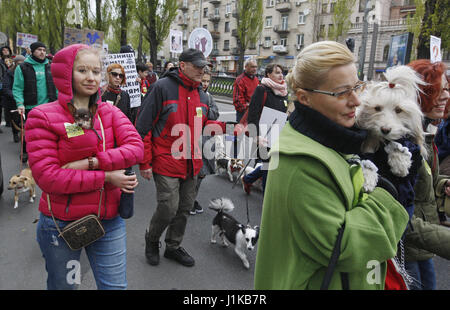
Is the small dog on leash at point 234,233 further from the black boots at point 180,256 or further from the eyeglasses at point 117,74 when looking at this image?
the eyeglasses at point 117,74

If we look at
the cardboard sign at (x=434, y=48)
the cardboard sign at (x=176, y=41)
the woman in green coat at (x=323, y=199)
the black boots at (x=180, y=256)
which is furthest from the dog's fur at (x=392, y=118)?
the cardboard sign at (x=176, y=41)

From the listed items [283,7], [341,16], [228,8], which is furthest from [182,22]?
[341,16]

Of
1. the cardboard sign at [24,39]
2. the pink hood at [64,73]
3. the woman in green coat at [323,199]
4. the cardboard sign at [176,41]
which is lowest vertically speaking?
the woman in green coat at [323,199]

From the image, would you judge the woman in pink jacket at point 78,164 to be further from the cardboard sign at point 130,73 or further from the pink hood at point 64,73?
the cardboard sign at point 130,73

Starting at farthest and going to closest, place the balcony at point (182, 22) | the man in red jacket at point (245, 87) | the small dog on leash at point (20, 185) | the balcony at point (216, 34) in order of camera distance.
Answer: the balcony at point (182, 22)
the balcony at point (216, 34)
the man in red jacket at point (245, 87)
the small dog on leash at point (20, 185)

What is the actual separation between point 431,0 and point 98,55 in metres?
12.6

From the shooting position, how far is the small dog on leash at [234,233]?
3.46 metres

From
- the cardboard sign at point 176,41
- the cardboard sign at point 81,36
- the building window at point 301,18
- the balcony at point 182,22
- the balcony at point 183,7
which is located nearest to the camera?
the cardboard sign at point 81,36

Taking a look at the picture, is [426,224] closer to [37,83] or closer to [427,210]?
[427,210]

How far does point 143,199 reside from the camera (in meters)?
5.14

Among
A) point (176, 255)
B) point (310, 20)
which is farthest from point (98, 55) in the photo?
Answer: point (310, 20)

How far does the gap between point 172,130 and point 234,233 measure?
1.36 metres

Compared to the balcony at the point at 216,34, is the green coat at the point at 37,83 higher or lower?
lower

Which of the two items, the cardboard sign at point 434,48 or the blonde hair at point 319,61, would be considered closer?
the blonde hair at point 319,61
